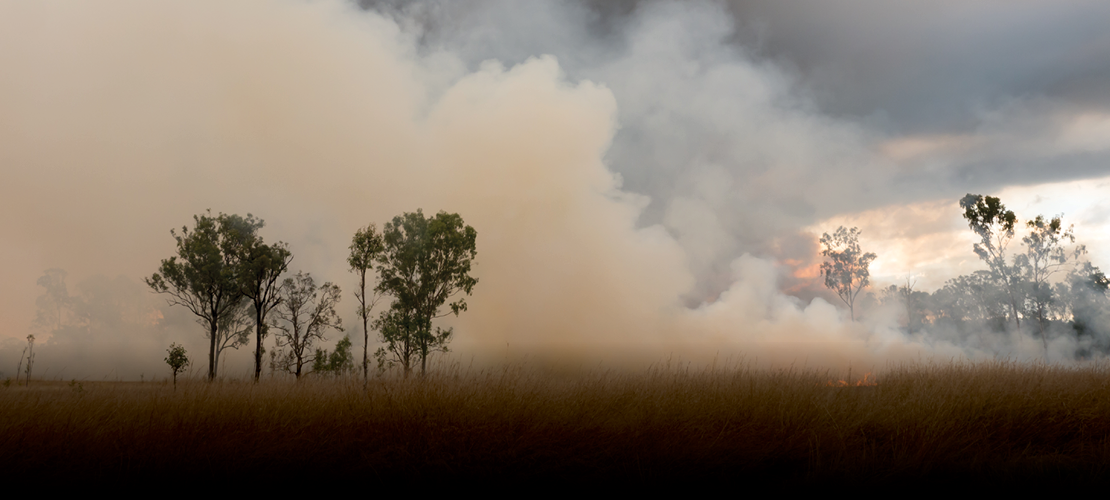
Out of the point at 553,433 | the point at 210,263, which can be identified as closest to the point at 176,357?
the point at 210,263

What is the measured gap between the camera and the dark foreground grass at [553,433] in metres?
4.90

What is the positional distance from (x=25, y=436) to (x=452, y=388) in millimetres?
4826

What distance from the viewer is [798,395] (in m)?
7.12

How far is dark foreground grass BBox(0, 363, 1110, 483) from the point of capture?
4898 millimetres

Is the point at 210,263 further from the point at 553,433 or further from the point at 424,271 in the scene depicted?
the point at 553,433

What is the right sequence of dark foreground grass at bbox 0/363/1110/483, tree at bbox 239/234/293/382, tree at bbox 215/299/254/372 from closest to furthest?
1. dark foreground grass at bbox 0/363/1110/483
2. tree at bbox 239/234/293/382
3. tree at bbox 215/299/254/372

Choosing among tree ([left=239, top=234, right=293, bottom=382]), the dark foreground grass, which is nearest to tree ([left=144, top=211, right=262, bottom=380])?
tree ([left=239, top=234, right=293, bottom=382])

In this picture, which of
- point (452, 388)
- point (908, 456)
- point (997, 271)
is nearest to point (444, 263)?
point (452, 388)

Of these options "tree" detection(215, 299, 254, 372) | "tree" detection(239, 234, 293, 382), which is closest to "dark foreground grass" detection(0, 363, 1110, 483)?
"tree" detection(239, 234, 293, 382)

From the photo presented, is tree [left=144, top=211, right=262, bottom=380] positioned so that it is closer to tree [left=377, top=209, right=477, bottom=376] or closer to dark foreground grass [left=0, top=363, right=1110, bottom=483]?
tree [left=377, top=209, right=477, bottom=376]

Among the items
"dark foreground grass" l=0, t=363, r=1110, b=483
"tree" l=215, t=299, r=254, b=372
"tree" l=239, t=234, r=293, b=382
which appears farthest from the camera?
"tree" l=215, t=299, r=254, b=372

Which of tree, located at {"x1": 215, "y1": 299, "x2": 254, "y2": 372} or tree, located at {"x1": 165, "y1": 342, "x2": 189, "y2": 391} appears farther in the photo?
tree, located at {"x1": 215, "y1": 299, "x2": 254, "y2": 372}

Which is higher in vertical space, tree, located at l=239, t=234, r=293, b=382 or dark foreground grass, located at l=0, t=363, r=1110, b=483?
tree, located at l=239, t=234, r=293, b=382

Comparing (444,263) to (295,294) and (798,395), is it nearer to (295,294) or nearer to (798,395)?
(295,294)
